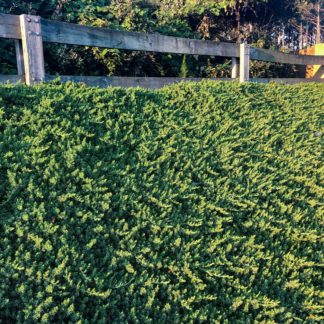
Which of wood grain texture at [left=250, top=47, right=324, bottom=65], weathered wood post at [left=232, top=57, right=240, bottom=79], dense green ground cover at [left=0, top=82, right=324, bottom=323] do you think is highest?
wood grain texture at [left=250, top=47, right=324, bottom=65]

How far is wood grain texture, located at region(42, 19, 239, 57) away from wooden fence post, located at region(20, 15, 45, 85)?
10 cm

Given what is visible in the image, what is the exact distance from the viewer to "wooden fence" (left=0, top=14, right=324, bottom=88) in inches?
125

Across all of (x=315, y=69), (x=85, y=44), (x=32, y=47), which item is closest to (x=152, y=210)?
(x=32, y=47)

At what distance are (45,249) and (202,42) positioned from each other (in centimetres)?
322

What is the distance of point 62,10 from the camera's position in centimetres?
584

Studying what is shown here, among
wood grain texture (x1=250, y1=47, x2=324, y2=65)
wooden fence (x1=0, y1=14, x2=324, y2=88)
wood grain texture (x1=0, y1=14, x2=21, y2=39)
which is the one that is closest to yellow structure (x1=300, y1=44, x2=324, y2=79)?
wood grain texture (x1=250, y1=47, x2=324, y2=65)

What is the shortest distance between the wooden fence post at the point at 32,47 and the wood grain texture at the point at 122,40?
0.32ft

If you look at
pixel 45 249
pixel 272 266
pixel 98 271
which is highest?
pixel 45 249

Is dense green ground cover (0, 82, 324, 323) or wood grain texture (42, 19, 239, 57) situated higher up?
wood grain texture (42, 19, 239, 57)

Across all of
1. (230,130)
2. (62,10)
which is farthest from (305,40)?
(230,130)

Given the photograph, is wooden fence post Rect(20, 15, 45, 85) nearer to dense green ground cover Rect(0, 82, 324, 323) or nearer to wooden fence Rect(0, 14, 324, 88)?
wooden fence Rect(0, 14, 324, 88)

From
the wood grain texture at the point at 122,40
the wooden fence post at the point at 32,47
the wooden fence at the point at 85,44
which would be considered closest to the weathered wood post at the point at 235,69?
the wooden fence at the point at 85,44

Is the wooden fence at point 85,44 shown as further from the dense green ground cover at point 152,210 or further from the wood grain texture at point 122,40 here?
the dense green ground cover at point 152,210

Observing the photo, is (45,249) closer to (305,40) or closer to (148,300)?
(148,300)
